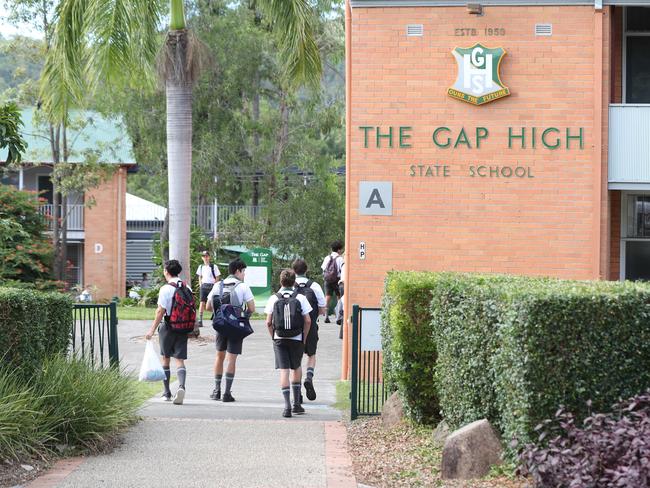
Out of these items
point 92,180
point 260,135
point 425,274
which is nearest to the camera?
point 425,274

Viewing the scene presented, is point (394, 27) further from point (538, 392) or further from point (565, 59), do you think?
point (538, 392)

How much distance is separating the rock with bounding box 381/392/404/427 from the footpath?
1.77ft

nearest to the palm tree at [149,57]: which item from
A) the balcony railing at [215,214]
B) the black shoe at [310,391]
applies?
the black shoe at [310,391]

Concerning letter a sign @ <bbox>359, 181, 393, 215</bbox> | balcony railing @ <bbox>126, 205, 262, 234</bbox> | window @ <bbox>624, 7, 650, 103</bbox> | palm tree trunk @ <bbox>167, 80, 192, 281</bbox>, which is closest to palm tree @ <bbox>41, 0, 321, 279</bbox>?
palm tree trunk @ <bbox>167, 80, 192, 281</bbox>

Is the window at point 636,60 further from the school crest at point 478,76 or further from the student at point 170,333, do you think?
the student at point 170,333

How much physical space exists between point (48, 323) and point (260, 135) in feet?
92.2

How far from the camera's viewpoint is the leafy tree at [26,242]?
3042 centimetres

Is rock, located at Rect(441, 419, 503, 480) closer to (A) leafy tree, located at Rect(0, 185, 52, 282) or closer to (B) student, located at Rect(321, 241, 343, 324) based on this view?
(B) student, located at Rect(321, 241, 343, 324)

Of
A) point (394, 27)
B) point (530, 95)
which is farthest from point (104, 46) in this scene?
point (530, 95)

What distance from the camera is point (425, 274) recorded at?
36.5 feet

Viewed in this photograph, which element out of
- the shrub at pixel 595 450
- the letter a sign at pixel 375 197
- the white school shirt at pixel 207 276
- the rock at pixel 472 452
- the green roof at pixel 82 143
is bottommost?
the rock at pixel 472 452

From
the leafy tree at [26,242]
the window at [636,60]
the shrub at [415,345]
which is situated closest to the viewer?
the shrub at [415,345]

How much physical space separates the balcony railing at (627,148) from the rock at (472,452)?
838 cm

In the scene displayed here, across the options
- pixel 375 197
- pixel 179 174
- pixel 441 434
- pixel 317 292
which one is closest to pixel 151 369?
pixel 317 292
